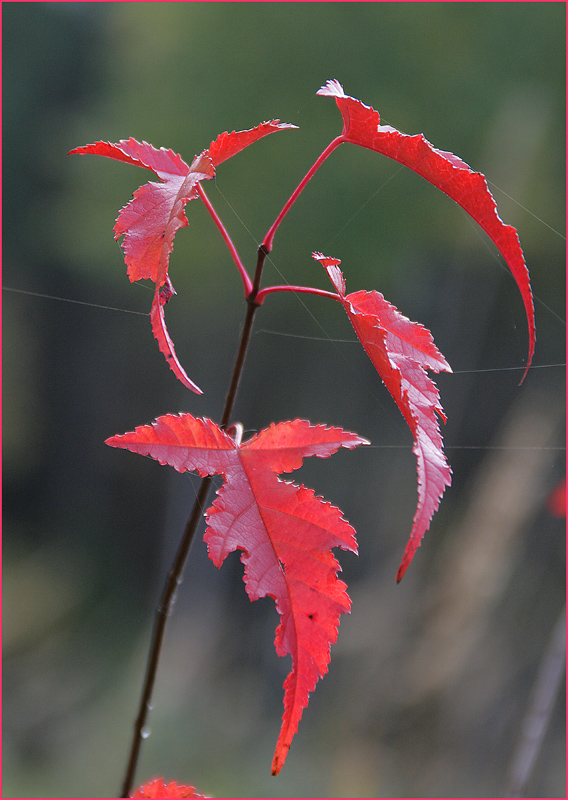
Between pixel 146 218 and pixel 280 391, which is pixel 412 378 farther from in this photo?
pixel 280 391

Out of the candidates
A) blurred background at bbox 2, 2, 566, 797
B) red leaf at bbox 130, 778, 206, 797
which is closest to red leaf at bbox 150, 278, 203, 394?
red leaf at bbox 130, 778, 206, 797

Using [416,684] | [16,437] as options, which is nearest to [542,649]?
[416,684]

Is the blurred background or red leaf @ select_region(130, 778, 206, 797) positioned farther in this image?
the blurred background

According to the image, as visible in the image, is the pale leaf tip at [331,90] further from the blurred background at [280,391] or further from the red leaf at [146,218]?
the blurred background at [280,391]

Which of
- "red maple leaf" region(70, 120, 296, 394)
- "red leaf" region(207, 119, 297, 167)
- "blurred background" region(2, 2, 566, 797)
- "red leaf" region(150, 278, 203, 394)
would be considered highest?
"red leaf" region(207, 119, 297, 167)

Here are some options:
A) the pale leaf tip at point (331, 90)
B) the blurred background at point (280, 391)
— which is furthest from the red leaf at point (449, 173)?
the blurred background at point (280, 391)

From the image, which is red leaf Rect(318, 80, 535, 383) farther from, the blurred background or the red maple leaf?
the blurred background

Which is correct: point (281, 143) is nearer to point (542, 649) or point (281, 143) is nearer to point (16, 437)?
point (16, 437)
